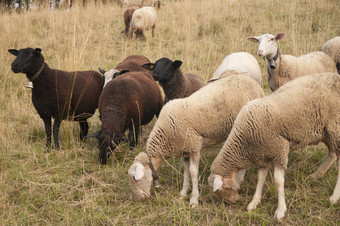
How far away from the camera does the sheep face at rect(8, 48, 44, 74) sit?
484 cm

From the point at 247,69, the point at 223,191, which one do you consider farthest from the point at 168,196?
the point at 247,69

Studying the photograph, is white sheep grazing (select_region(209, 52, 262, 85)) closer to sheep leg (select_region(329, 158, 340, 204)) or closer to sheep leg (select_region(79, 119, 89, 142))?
sheep leg (select_region(79, 119, 89, 142))

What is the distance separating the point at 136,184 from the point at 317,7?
28.2 feet

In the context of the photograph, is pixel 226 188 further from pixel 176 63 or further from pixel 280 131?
pixel 176 63

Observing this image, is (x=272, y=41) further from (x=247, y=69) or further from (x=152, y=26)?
(x=152, y=26)

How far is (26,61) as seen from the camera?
16.1 ft

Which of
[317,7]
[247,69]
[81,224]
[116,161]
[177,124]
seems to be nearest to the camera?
[81,224]

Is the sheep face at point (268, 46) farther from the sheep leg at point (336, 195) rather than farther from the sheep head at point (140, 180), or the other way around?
the sheep head at point (140, 180)

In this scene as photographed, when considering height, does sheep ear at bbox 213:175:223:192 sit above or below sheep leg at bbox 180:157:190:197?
above

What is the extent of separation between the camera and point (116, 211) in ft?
12.3

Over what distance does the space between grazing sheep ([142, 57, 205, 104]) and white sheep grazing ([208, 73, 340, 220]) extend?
5.26 ft

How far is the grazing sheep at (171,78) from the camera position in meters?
4.97


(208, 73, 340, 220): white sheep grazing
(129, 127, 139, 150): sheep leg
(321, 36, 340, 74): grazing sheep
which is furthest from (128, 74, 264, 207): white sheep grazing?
(321, 36, 340, 74): grazing sheep

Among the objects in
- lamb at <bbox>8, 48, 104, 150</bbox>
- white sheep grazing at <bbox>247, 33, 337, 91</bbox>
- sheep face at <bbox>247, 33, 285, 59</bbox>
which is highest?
sheep face at <bbox>247, 33, 285, 59</bbox>
